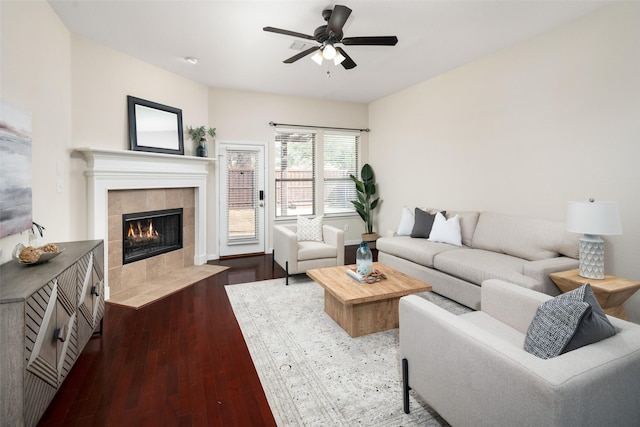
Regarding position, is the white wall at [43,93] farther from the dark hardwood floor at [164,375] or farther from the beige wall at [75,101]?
the dark hardwood floor at [164,375]

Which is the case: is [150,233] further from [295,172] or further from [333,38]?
[333,38]

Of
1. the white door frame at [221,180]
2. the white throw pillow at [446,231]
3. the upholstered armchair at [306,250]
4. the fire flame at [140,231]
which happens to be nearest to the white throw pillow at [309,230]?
the upholstered armchair at [306,250]

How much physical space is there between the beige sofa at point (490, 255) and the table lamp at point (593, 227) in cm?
24

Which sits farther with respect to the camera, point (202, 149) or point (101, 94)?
point (202, 149)

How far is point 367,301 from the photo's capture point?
249cm

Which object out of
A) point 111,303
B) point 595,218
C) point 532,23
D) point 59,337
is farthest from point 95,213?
point 532,23

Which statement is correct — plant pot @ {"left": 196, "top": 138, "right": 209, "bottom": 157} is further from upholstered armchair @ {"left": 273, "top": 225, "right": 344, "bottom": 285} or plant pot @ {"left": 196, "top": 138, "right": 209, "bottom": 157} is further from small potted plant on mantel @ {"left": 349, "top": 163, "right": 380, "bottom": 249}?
small potted plant on mantel @ {"left": 349, "top": 163, "right": 380, "bottom": 249}

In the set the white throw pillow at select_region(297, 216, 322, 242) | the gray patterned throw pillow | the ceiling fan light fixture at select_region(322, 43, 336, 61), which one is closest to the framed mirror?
the white throw pillow at select_region(297, 216, 322, 242)

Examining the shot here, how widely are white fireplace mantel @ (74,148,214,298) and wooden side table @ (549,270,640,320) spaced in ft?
14.7

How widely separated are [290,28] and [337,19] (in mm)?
930

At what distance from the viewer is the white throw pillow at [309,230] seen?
454 centimetres

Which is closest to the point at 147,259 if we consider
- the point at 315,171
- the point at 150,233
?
the point at 150,233

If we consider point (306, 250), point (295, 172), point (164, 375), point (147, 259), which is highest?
point (295, 172)

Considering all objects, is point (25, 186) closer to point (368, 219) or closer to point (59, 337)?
point (59, 337)
